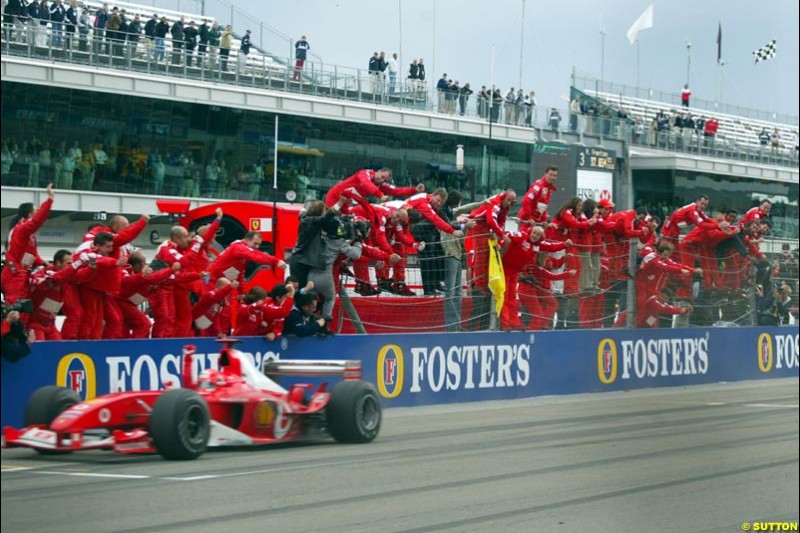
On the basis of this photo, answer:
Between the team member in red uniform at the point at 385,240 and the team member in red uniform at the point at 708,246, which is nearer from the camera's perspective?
the team member in red uniform at the point at 708,246

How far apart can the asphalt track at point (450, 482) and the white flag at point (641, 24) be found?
82.2 inches

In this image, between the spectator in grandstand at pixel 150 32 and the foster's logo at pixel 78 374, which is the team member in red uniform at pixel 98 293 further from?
the spectator in grandstand at pixel 150 32

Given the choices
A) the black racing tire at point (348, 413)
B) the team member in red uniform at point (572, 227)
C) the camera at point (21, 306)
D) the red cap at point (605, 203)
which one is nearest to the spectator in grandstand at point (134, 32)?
the camera at point (21, 306)

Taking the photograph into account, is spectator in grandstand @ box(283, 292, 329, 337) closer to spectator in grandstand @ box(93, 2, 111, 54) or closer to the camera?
the camera

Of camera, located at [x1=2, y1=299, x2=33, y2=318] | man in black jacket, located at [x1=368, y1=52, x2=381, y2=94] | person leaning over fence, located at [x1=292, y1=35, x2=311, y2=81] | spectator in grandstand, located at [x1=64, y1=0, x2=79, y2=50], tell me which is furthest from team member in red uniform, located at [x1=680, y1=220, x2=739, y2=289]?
spectator in grandstand, located at [x1=64, y1=0, x2=79, y2=50]

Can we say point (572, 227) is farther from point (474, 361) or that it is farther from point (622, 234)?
point (474, 361)

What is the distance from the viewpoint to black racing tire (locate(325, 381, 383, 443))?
845cm

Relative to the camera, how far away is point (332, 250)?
1058cm

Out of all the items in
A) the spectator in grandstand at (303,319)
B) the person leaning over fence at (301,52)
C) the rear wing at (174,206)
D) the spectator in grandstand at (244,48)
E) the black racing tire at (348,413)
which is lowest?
the black racing tire at (348,413)

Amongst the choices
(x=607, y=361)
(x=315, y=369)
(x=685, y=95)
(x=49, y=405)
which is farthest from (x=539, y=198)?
(x=685, y=95)

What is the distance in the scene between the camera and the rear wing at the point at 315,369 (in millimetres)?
8742

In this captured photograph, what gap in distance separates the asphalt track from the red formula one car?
122 millimetres

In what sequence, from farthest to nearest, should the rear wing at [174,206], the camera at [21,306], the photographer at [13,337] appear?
the rear wing at [174,206]
the camera at [21,306]
the photographer at [13,337]

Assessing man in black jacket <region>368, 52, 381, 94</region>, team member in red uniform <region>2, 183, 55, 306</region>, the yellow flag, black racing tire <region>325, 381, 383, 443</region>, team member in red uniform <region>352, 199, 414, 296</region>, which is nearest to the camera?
man in black jacket <region>368, 52, 381, 94</region>
